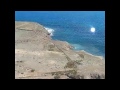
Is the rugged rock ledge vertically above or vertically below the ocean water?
below

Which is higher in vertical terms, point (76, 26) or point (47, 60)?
point (76, 26)

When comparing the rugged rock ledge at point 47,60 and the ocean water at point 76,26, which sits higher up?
the ocean water at point 76,26
